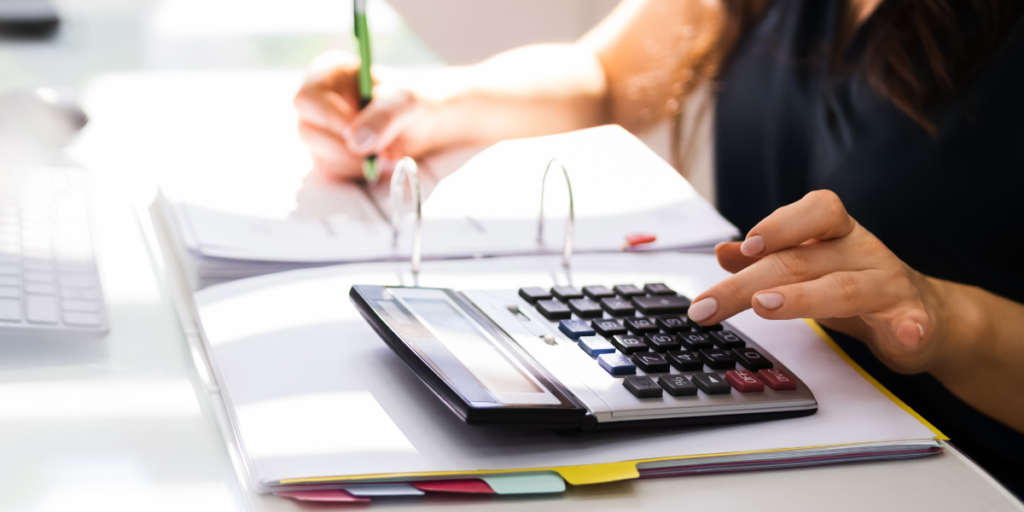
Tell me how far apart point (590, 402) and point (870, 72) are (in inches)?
21.5

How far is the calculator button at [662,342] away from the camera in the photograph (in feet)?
1.41

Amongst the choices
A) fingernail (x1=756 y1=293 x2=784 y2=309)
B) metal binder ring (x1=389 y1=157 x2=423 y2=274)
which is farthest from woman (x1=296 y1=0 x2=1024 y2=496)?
metal binder ring (x1=389 y1=157 x2=423 y2=274)

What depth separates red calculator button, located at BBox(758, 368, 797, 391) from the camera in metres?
0.41

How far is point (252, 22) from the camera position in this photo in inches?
78.2

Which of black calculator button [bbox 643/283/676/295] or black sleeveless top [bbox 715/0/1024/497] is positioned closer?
black calculator button [bbox 643/283/676/295]

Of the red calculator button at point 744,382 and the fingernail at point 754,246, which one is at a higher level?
the fingernail at point 754,246

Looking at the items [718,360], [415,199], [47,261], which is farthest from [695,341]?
[47,261]

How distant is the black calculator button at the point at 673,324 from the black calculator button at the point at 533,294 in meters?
0.07

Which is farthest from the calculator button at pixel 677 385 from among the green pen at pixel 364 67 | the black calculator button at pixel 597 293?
the green pen at pixel 364 67

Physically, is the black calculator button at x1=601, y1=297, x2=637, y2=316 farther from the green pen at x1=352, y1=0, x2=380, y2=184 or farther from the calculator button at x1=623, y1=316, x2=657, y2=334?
the green pen at x1=352, y1=0, x2=380, y2=184

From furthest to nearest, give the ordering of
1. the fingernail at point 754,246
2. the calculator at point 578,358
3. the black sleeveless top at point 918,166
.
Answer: the black sleeveless top at point 918,166
the fingernail at point 754,246
the calculator at point 578,358

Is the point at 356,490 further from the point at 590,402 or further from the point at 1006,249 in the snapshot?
the point at 1006,249

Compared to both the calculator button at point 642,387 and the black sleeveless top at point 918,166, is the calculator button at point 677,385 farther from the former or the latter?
the black sleeveless top at point 918,166

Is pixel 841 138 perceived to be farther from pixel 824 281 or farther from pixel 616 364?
pixel 616 364
